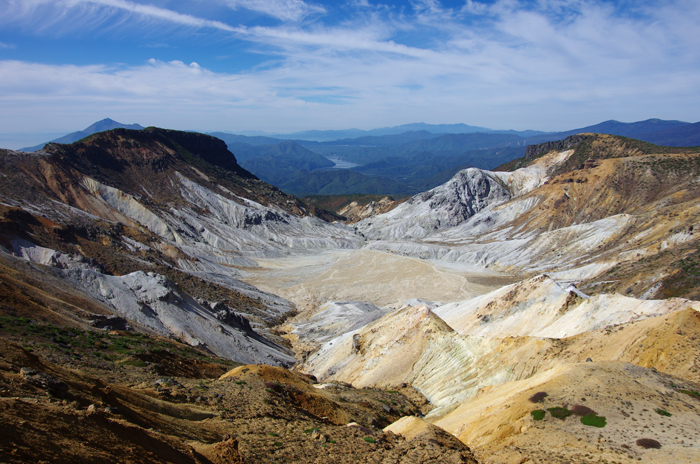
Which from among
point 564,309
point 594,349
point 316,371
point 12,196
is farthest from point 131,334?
point 12,196

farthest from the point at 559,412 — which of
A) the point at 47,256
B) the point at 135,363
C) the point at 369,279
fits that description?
the point at 369,279

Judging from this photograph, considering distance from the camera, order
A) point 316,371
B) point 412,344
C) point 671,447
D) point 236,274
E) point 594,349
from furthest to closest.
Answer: point 236,274
point 316,371
point 412,344
point 594,349
point 671,447

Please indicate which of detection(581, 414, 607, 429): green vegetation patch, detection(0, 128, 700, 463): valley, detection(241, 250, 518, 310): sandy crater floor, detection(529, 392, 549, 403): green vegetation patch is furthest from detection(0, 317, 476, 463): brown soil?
detection(241, 250, 518, 310): sandy crater floor

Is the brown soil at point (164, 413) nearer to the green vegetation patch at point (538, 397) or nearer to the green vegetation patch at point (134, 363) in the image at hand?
the green vegetation patch at point (134, 363)

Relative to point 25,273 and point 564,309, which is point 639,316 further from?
point 25,273

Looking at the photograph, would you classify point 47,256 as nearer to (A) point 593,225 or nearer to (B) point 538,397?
(B) point 538,397

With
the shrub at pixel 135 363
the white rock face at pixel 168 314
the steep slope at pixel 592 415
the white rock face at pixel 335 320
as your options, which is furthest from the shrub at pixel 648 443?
the white rock face at pixel 335 320
